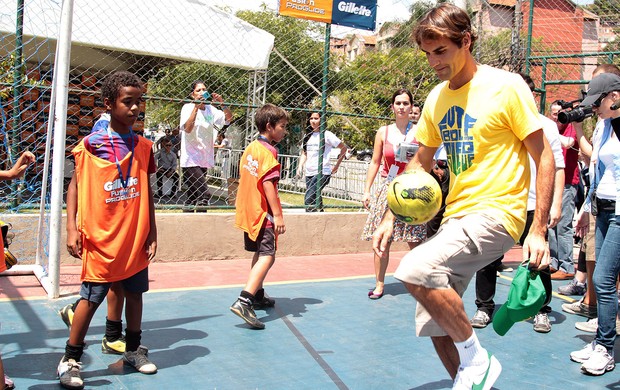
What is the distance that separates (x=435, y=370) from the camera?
4363 millimetres

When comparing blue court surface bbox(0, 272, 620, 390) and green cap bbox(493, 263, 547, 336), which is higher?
green cap bbox(493, 263, 547, 336)

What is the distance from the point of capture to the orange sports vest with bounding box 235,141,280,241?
5.41m

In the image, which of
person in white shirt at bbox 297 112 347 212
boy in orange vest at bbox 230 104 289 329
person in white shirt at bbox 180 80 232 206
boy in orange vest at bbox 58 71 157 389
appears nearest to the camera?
boy in orange vest at bbox 58 71 157 389

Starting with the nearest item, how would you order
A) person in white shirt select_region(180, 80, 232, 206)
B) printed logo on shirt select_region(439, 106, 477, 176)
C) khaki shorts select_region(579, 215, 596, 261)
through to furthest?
printed logo on shirt select_region(439, 106, 477, 176) < khaki shorts select_region(579, 215, 596, 261) < person in white shirt select_region(180, 80, 232, 206)

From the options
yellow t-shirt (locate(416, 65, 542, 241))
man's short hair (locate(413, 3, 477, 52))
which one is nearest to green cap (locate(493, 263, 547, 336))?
yellow t-shirt (locate(416, 65, 542, 241))

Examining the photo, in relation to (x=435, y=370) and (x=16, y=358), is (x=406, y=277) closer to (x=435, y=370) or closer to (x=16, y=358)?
(x=435, y=370)

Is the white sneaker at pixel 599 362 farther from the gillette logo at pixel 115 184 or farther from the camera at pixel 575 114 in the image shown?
the gillette logo at pixel 115 184

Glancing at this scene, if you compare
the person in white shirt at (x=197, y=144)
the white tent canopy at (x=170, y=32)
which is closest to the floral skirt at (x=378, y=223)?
the person in white shirt at (x=197, y=144)

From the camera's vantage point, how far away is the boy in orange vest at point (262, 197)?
5395 millimetres

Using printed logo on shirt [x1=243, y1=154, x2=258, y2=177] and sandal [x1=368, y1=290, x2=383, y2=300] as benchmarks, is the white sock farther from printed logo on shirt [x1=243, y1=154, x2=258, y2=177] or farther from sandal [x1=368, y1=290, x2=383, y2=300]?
sandal [x1=368, y1=290, x2=383, y2=300]

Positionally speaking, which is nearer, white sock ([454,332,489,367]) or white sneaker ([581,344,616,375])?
white sock ([454,332,489,367])

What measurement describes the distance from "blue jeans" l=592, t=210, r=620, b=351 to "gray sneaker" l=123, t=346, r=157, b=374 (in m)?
3.25

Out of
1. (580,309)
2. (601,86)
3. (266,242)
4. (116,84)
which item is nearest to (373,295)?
(266,242)

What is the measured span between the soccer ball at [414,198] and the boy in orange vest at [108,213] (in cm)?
170
